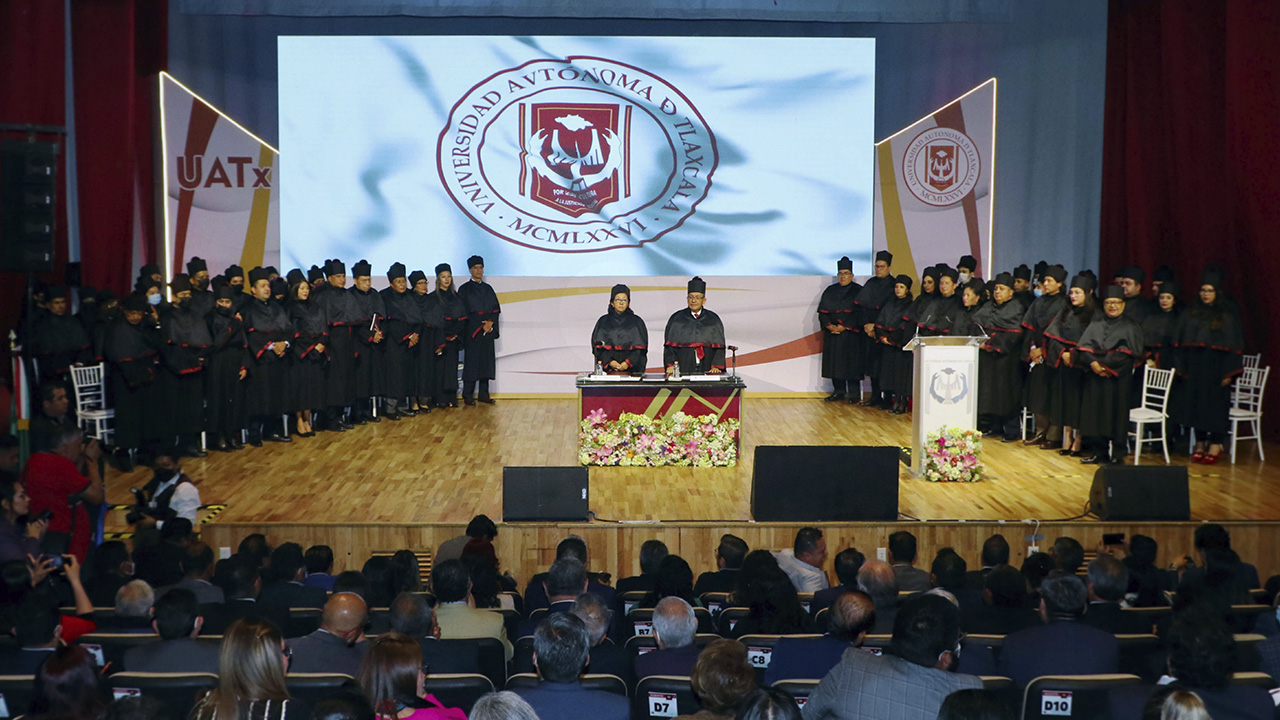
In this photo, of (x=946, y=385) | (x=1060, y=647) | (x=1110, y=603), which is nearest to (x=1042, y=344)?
(x=946, y=385)

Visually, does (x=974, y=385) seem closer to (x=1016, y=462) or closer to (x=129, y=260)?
(x=1016, y=462)

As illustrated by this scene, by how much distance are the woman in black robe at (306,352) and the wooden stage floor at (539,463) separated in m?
0.33

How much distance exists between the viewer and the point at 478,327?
1251 centimetres

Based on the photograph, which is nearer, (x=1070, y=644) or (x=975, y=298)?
(x=1070, y=644)

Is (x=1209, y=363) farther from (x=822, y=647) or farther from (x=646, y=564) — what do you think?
(x=822, y=647)

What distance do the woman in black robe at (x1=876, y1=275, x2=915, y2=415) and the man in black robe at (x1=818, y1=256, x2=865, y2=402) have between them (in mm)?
411

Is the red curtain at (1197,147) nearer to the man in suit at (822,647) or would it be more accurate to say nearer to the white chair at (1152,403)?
the white chair at (1152,403)

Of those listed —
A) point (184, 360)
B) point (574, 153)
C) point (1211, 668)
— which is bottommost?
point (1211, 668)

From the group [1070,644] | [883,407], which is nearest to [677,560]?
[1070,644]

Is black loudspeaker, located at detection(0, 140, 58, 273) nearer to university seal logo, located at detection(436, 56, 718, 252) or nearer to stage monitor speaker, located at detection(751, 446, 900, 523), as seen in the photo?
stage monitor speaker, located at detection(751, 446, 900, 523)

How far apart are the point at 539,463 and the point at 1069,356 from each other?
4.46 meters

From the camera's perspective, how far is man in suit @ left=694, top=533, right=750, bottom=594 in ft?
19.1

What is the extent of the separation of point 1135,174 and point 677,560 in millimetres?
8701

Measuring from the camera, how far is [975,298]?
11.0m
